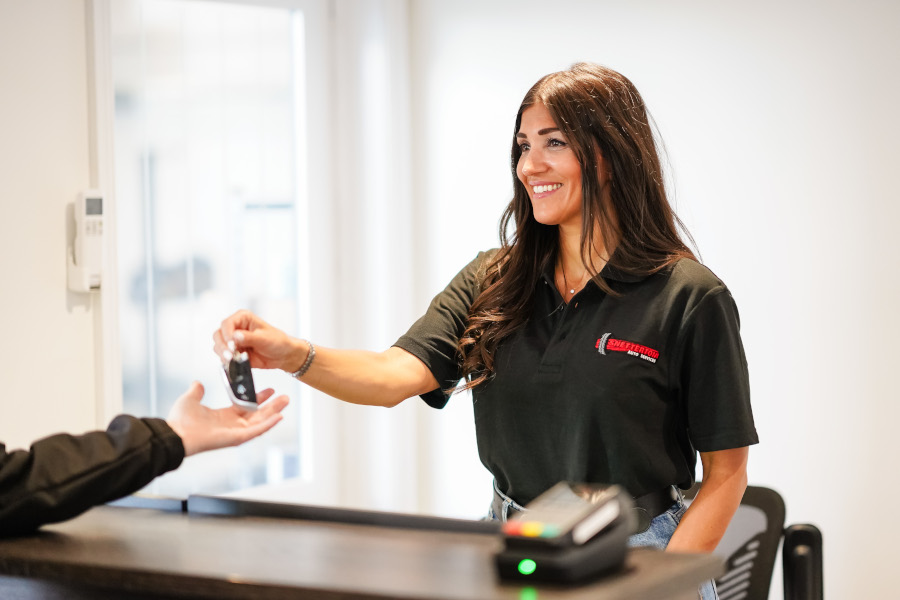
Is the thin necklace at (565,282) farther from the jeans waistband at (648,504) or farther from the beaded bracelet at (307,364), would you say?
the beaded bracelet at (307,364)

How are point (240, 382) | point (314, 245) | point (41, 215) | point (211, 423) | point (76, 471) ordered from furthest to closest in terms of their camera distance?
point (314, 245) → point (41, 215) → point (240, 382) → point (211, 423) → point (76, 471)

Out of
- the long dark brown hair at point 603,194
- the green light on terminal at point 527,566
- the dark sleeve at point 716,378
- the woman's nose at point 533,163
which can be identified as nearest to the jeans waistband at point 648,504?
the dark sleeve at point 716,378

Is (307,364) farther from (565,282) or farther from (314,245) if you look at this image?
(314,245)

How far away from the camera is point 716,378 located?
1.91 m

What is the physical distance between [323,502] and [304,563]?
10.7 ft

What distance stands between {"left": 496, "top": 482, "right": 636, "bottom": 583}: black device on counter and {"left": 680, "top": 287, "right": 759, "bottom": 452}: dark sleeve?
0.80 meters

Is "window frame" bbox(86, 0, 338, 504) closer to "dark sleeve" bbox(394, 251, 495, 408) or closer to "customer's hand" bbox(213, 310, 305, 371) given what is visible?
"dark sleeve" bbox(394, 251, 495, 408)

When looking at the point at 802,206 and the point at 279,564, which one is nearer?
the point at 279,564

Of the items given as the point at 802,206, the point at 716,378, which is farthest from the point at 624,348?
the point at 802,206

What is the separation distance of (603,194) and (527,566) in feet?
3.83

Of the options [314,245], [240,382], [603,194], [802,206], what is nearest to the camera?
[240,382]

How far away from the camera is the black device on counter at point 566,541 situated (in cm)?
106

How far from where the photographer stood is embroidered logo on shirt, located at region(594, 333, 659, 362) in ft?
6.39

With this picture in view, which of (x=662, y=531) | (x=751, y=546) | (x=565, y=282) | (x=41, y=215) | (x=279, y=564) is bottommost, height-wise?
(x=751, y=546)
